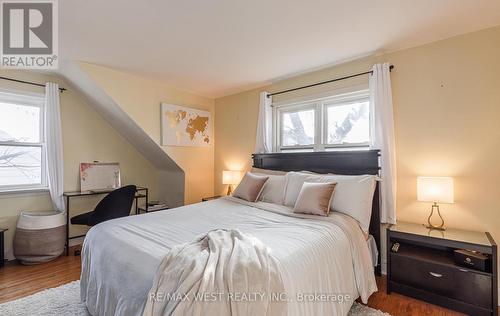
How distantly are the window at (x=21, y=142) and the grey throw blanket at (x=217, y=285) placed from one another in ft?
10.5

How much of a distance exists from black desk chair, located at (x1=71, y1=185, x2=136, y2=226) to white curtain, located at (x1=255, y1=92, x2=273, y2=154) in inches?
73.5

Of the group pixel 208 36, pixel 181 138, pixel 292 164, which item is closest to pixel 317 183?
pixel 292 164

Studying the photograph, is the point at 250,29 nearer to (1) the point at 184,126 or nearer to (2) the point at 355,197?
(2) the point at 355,197

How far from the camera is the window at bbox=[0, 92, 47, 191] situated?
2.94 metres

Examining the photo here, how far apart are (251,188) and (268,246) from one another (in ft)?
4.77

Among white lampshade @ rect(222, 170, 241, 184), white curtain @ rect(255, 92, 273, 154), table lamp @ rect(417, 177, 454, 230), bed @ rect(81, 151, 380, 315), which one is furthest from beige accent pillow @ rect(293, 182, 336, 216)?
white lampshade @ rect(222, 170, 241, 184)

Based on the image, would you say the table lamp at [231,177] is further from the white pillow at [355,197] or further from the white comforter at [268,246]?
the white pillow at [355,197]

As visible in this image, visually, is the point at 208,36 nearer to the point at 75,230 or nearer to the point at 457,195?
the point at 457,195

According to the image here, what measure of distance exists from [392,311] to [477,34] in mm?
2524

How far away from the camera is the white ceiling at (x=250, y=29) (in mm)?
1759

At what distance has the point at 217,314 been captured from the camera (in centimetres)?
97

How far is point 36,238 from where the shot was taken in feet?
9.14

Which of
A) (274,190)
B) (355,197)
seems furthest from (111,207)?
(355,197)

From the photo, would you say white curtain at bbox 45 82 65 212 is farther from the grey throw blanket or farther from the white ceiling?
the grey throw blanket
